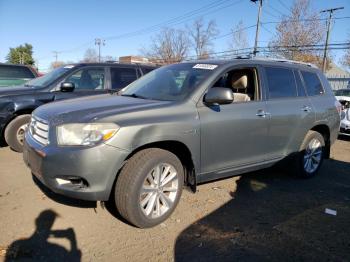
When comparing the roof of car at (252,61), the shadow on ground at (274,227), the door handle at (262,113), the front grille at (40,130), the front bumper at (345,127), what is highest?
the roof of car at (252,61)

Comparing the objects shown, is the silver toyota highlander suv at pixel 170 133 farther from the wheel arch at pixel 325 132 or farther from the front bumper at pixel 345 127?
the front bumper at pixel 345 127

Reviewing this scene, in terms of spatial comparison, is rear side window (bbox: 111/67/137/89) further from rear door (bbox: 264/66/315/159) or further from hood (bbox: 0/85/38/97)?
rear door (bbox: 264/66/315/159)

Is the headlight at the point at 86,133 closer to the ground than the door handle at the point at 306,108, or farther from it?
closer to the ground

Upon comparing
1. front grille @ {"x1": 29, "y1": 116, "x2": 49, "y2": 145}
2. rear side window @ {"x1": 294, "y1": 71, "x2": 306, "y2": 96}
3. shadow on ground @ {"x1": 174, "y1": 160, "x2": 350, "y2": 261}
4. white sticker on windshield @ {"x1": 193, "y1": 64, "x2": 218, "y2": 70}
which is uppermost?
white sticker on windshield @ {"x1": 193, "y1": 64, "x2": 218, "y2": 70}

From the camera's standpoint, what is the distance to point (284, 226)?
3842mm

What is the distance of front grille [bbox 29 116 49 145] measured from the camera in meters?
3.47

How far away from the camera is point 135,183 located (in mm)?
3373

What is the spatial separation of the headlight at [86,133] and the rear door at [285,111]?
2.39 m

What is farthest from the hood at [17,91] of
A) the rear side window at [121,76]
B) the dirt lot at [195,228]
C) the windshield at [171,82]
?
the windshield at [171,82]

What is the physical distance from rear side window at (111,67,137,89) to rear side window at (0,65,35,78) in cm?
363

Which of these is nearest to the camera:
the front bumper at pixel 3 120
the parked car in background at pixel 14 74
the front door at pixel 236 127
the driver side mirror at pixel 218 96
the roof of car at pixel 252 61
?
the driver side mirror at pixel 218 96

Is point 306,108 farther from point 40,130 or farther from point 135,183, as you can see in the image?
point 40,130

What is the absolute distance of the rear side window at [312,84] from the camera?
5.57 m

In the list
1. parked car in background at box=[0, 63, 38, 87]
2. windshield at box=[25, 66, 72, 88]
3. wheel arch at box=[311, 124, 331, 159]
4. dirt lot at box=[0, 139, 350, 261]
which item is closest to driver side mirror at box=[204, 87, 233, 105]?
dirt lot at box=[0, 139, 350, 261]
